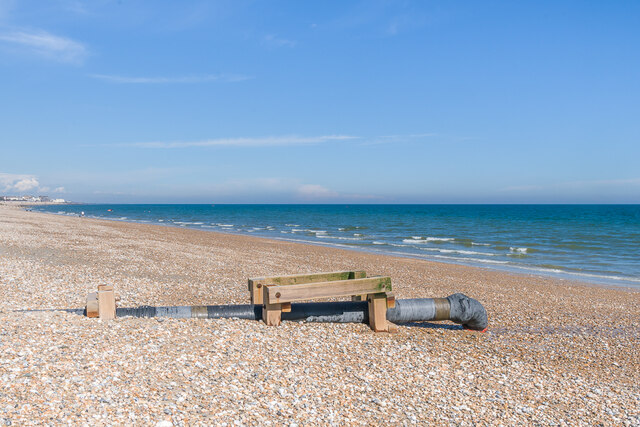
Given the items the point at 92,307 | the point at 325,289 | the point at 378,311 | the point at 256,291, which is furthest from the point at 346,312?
the point at 92,307

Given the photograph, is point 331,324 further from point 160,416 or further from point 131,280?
point 131,280

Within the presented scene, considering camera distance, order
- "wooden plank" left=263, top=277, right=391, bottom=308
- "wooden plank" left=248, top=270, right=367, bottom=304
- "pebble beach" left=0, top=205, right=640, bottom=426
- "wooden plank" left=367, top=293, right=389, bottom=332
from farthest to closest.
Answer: "wooden plank" left=248, top=270, right=367, bottom=304
"wooden plank" left=367, top=293, right=389, bottom=332
"wooden plank" left=263, top=277, right=391, bottom=308
"pebble beach" left=0, top=205, right=640, bottom=426

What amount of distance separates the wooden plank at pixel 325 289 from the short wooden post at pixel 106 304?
2.35 m

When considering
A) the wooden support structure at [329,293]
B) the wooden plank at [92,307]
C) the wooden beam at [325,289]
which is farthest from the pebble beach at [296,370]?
the wooden beam at [325,289]

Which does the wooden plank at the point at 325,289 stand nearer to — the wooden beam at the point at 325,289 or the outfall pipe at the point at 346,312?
the wooden beam at the point at 325,289

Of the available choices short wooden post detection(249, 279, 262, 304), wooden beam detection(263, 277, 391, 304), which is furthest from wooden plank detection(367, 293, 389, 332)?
short wooden post detection(249, 279, 262, 304)

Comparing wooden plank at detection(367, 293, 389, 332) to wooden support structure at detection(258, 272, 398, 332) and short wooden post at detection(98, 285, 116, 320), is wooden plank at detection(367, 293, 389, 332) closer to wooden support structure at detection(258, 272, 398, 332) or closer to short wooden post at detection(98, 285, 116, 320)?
wooden support structure at detection(258, 272, 398, 332)

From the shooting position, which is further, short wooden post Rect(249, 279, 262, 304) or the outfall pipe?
short wooden post Rect(249, 279, 262, 304)

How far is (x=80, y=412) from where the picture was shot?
441 centimetres

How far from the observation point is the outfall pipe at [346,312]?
7.67 metres

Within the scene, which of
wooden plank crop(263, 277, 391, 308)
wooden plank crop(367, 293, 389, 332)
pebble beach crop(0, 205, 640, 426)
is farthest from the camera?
wooden plank crop(367, 293, 389, 332)

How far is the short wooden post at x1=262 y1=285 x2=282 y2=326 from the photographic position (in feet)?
25.1

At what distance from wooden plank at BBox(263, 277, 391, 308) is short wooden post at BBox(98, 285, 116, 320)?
92.6 inches

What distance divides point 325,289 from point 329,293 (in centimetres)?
10
